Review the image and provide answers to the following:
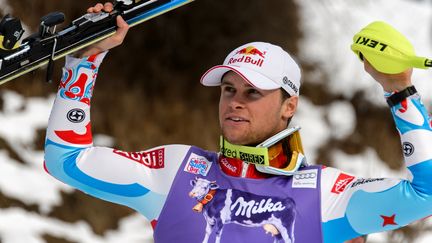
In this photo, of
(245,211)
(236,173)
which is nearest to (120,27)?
(236,173)

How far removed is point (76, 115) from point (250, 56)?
2.37 feet

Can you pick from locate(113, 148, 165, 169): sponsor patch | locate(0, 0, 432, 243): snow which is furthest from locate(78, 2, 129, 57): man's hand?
locate(0, 0, 432, 243): snow

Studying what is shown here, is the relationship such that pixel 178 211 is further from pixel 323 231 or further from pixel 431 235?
pixel 431 235

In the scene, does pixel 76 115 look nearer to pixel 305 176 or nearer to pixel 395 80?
pixel 305 176

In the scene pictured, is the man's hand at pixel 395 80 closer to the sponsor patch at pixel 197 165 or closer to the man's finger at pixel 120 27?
the sponsor patch at pixel 197 165

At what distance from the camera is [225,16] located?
1102 centimetres

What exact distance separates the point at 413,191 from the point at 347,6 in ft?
32.1

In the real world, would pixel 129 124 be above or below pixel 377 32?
below

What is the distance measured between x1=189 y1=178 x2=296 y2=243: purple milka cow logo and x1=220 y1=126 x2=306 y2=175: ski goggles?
122 millimetres

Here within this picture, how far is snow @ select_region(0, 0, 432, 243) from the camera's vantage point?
25.9ft

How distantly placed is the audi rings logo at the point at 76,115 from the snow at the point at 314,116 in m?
4.02

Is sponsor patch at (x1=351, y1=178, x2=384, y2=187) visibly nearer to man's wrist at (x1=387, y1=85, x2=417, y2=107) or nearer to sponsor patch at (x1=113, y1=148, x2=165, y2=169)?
man's wrist at (x1=387, y1=85, x2=417, y2=107)

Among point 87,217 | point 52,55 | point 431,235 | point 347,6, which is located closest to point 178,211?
point 52,55

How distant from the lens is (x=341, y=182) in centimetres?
335
